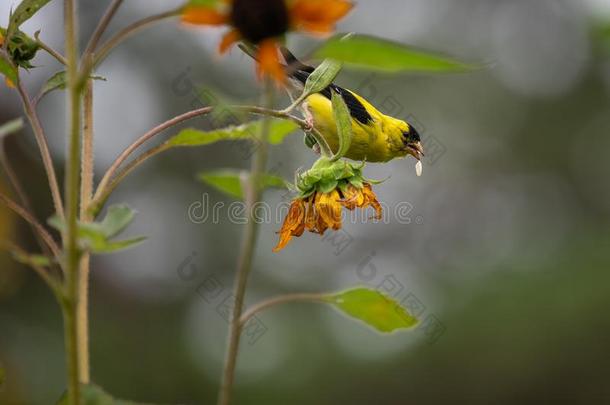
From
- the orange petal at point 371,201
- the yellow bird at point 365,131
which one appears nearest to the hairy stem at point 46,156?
the orange petal at point 371,201

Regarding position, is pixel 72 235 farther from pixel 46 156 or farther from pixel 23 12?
pixel 23 12

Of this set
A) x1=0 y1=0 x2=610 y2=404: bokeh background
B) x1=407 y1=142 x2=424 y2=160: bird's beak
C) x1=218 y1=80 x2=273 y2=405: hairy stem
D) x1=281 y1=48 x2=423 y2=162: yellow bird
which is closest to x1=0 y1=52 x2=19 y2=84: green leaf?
x1=218 y1=80 x2=273 y2=405: hairy stem

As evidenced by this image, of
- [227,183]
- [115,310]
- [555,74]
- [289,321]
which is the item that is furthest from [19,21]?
A: [555,74]

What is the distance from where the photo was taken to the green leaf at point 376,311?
693 millimetres

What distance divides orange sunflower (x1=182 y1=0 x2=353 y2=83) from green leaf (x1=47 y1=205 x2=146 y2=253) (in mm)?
137

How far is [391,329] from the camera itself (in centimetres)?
70

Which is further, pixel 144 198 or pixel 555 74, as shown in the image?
pixel 555 74

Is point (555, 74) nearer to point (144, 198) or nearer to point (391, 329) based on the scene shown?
point (144, 198)

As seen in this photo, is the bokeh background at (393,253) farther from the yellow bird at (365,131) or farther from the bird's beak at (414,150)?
the yellow bird at (365,131)

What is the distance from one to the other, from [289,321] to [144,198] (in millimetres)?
1545

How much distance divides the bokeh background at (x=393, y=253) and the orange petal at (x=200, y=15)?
10.9 feet

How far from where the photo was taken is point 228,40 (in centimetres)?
52

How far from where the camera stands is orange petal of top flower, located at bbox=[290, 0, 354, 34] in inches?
19.2

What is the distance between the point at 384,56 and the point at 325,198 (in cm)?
45
